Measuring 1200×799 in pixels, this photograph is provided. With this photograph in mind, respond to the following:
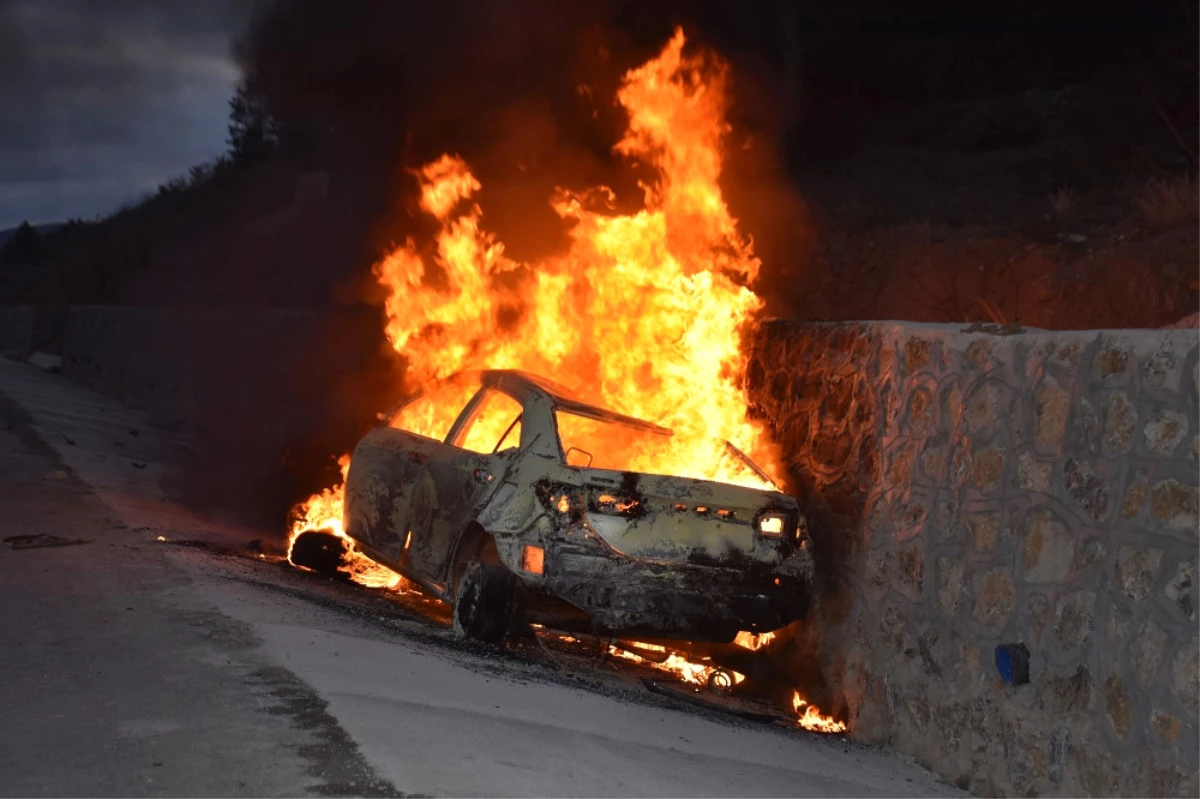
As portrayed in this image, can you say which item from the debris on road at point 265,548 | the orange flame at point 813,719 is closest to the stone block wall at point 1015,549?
the orange flame at point 813,719

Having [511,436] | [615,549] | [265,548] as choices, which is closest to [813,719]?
[615,549]

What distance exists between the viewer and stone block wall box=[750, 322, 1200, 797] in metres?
4.52

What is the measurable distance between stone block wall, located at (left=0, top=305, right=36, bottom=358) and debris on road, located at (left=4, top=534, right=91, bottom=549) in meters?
27.2

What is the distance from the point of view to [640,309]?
1007 centimetres

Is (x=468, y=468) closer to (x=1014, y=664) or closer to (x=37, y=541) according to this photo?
(x=1014, y=664)

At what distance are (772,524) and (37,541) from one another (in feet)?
19.4

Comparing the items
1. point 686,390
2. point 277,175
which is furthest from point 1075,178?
point 277,175

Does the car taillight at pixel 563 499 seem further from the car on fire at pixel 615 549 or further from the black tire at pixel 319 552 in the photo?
the black tire at pixel 319 552

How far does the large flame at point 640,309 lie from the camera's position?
897 centimetres

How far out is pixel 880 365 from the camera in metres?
7.31

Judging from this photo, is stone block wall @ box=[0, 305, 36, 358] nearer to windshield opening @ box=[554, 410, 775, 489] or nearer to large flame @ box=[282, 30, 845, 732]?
large flame @ box=[282, 30, 845, 732]

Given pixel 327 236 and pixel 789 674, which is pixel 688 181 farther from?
pixel 327 236

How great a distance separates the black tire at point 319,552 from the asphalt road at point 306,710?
611 millimetres

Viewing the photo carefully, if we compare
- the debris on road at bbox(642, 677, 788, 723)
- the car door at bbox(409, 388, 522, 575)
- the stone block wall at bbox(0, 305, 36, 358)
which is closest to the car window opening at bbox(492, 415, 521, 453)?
the car door at bbox(409, 388, 522, 575)
